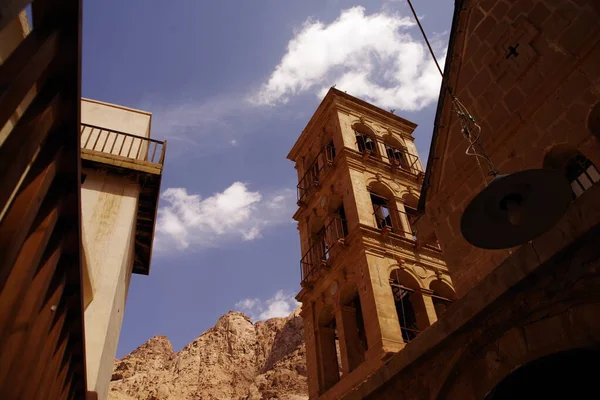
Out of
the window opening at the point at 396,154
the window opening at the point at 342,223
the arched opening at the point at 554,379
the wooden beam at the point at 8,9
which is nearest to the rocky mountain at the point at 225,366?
the window opening at the point at 342,223

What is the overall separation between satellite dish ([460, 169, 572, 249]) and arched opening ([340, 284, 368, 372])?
36.8ft

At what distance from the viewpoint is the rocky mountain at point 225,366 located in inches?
1845

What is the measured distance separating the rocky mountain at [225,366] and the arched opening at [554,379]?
42.2 metres

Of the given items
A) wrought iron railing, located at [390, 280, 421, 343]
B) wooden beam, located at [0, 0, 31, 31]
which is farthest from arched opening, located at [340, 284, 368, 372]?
wooden beam, located at [0, 0, 31, 31]

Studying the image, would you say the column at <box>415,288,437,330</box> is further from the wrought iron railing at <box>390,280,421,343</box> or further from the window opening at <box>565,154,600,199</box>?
the window opening at <box>565,154,600,199</box>

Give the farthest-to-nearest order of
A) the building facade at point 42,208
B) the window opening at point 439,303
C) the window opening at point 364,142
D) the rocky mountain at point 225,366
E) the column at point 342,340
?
1. the rocky mountain at point 225,366
2. the window opening at point 364,142
3. the window opening at point 439,303
4. the column at point 342,340
5. the building facade at point 42,208

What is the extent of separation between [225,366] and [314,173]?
39815mm

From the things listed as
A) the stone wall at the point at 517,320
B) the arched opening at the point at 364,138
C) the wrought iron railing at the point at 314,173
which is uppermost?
the arched opening at the point at 364,138

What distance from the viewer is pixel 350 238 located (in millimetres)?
16391

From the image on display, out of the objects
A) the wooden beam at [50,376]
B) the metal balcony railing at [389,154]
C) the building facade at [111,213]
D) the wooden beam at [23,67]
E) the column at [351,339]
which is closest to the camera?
the wooden beam at [23,67]

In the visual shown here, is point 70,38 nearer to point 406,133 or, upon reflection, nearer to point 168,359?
point 406,133

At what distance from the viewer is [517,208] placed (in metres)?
4.00

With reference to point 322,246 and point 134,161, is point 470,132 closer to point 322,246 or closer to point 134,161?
point 134,161

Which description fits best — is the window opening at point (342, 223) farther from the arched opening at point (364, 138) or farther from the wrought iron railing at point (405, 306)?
the wrought iron railing at point (405, 306)
